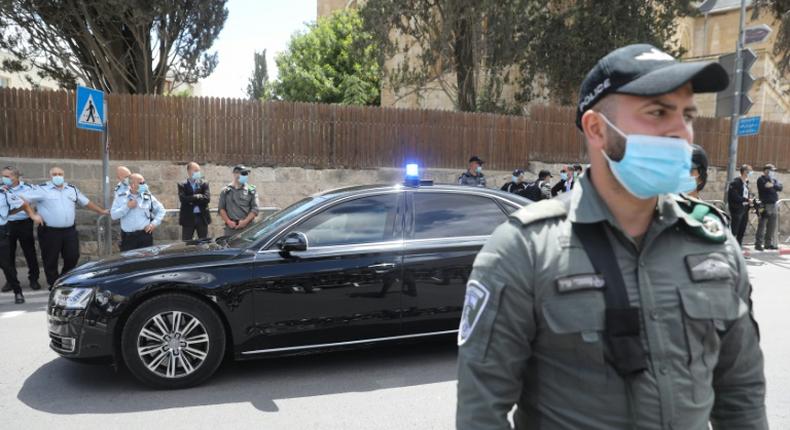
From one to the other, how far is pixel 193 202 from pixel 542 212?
8370 mm

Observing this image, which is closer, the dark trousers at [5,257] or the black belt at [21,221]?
the dark trousers at [5,257]

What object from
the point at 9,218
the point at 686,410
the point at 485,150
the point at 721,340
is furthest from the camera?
the point at 485,150

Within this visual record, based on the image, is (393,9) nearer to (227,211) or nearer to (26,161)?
(227,211)

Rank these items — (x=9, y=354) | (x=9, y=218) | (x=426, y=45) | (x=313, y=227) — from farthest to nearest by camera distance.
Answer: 1. (x=426, y=45)
2. (x=9, y=218)
3. (x=9, y=354)
4. (x=313, y=227)

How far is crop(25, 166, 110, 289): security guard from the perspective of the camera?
7508 millimetres

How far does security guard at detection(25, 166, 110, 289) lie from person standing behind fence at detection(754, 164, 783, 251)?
560 inches

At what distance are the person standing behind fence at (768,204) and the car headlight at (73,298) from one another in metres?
13.9

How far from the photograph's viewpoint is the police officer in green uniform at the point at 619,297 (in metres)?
1.34

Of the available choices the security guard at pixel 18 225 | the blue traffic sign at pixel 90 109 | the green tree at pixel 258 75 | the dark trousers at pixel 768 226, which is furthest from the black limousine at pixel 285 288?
the green tree at pixel 258 75

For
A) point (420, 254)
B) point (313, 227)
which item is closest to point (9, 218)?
point (313, 227)

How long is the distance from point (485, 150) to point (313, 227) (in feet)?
28.6

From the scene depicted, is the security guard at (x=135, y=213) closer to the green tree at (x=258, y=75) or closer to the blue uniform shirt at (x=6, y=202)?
the blue uniform shirt at (x=6, y=202)

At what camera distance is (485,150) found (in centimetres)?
1266

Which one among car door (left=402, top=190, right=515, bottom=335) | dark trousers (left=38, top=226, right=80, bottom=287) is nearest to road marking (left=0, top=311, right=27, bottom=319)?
dark trousers (left=38, top=226, right=80, bottom=287)
